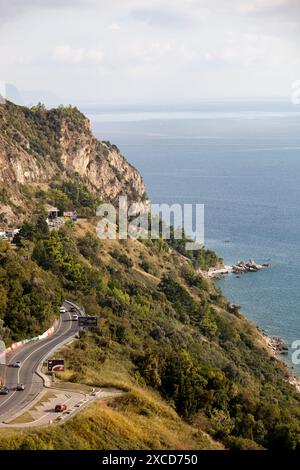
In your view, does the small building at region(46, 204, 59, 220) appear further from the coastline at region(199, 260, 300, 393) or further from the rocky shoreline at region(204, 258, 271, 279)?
the rocky shoreline at region(204, 258, 271, 279)

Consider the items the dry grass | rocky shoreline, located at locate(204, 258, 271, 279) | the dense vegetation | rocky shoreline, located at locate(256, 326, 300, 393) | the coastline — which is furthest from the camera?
rocky shoreline, located at locate(204, 258, 271, 279)

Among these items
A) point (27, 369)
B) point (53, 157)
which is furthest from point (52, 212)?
point (27, 369)

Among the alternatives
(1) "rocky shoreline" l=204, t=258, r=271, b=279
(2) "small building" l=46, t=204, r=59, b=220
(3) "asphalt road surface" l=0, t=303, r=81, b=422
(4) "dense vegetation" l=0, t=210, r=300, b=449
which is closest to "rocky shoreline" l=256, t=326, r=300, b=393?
(4) "dense vegetation" l=0, t=210, r=300, b=449

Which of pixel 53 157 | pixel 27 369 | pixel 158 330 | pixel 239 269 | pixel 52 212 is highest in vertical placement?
pixel 53 157

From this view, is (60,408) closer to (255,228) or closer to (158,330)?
(158,330)

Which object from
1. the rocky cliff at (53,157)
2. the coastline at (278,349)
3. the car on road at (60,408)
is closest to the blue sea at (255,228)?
the coastline at (278,349)

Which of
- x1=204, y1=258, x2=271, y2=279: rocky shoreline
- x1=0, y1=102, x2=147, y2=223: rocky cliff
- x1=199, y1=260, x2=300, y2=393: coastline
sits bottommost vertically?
x1=199, y1=260, x2=300, y2=393: coastline
